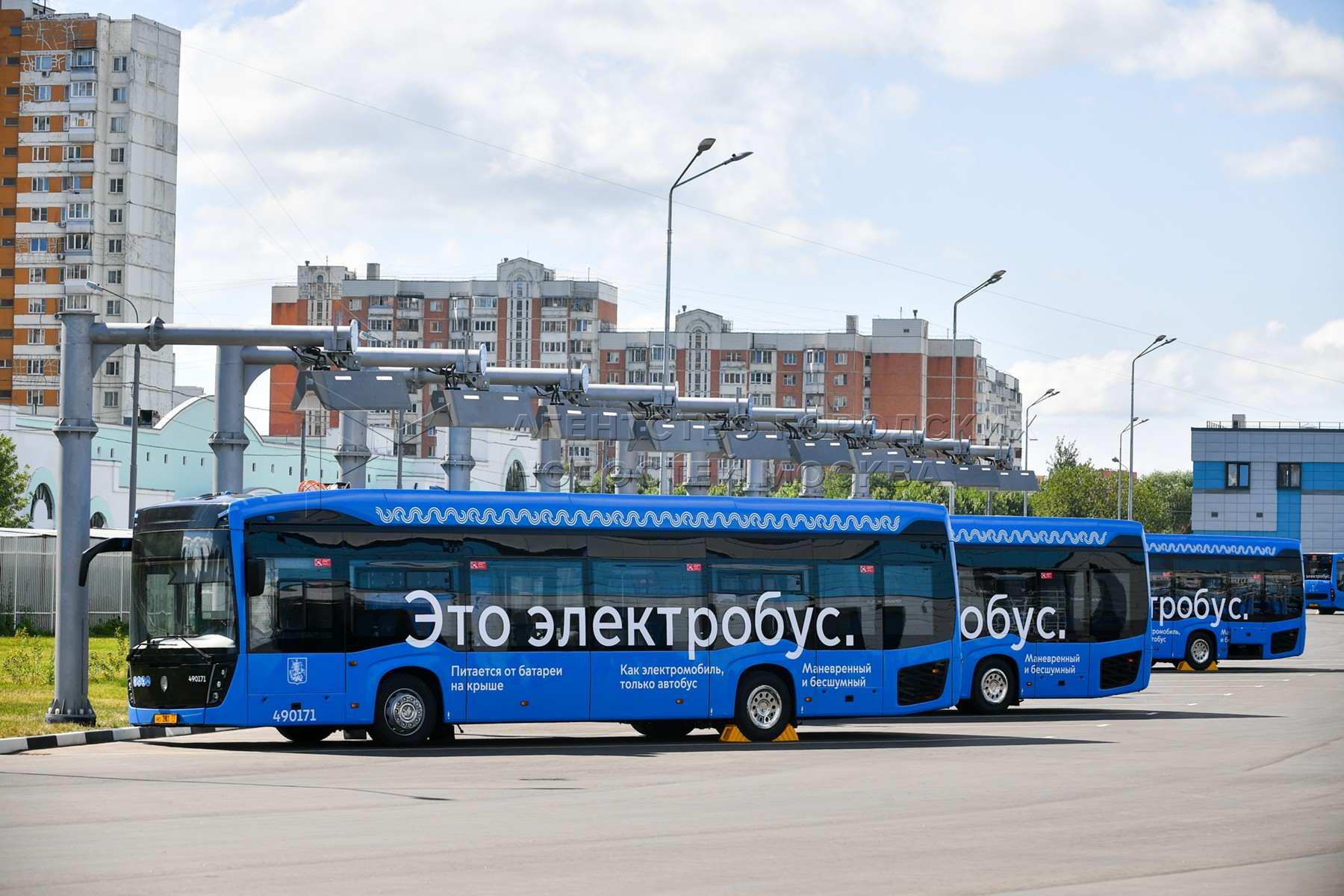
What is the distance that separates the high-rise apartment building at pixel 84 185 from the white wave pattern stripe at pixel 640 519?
94.3 m

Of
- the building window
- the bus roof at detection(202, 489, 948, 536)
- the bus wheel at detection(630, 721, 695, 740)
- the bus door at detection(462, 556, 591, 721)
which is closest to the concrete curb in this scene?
the bus roof at detection(202, 489, 948, 536)

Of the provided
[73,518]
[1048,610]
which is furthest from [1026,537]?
[73,518]

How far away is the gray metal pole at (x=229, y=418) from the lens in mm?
25000

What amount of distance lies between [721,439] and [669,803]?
2460cm

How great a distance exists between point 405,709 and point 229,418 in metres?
6.76

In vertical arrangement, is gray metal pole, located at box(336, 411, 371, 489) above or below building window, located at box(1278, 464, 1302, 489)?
below

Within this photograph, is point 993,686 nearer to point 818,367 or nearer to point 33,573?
point 33,573

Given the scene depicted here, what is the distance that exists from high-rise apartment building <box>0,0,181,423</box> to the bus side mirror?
3733 inches

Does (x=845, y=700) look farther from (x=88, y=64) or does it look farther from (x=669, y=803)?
(x=88, y=64)

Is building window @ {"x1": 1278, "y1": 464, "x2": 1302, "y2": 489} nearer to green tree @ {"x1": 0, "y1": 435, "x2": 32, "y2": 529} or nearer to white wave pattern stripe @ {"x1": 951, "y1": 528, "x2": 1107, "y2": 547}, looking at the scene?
green tree @ {"x1": 0, "y1": 435, "x2": 32, "y2": 529}

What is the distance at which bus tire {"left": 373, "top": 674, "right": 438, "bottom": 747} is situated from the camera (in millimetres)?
20672

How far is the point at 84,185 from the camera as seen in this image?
4528 inches

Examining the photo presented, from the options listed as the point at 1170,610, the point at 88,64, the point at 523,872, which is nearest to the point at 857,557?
the point at 523,872

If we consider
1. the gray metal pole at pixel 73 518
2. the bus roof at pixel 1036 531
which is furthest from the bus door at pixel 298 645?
the bus roof at pixel 1036 531
